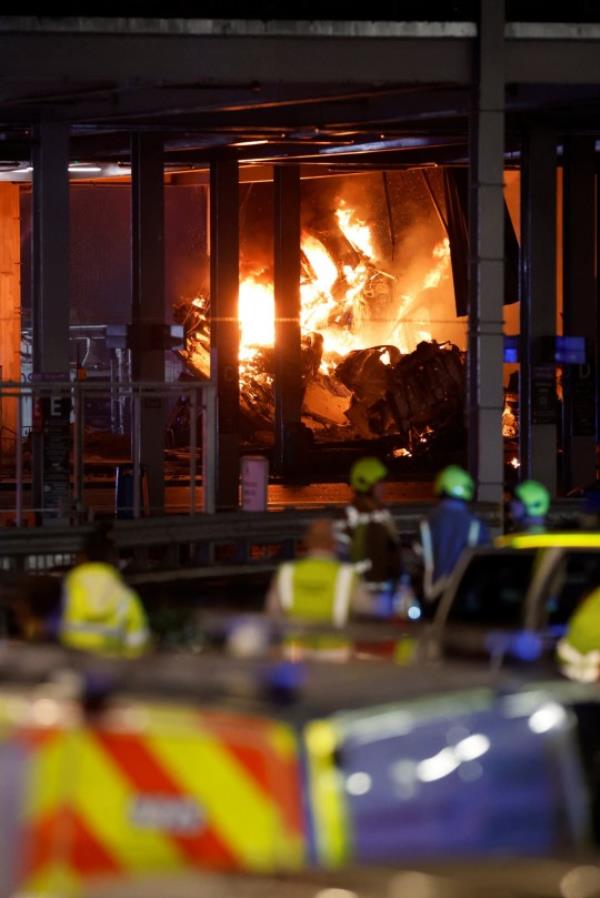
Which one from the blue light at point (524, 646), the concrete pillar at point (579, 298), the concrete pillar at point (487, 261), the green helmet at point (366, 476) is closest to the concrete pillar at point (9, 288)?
the concrete pillar at point (579, 298)

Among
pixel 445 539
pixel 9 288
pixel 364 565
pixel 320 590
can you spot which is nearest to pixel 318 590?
pixel 320 590

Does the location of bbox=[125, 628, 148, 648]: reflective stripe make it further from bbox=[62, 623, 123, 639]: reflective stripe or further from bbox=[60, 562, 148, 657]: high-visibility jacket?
bbox=[62, 623, 123, 639]: reflective stripe

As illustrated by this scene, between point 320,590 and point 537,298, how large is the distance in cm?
2481

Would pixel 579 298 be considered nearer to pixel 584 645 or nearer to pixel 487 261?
pixel 487 261

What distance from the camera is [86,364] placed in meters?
50.3

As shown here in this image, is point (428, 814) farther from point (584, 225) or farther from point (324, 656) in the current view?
point (584, 225)

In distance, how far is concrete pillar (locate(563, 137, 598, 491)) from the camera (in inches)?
1371

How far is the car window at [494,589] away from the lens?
9.59m

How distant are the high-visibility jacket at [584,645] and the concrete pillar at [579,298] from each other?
26.4 m

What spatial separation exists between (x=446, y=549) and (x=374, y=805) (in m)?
6.64

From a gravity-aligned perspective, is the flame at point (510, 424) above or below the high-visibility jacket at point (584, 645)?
below

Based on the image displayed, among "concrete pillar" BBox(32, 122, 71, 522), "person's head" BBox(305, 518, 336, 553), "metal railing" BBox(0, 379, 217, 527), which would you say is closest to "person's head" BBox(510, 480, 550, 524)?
"person's head" BBox(305, 518, 336, 553)

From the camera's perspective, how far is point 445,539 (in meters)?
11.6

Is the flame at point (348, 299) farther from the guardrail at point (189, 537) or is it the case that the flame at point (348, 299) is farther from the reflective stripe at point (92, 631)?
the reflective stripe at point (92, 631)
